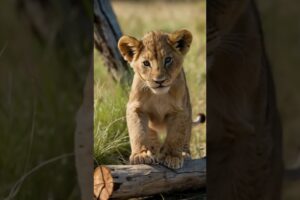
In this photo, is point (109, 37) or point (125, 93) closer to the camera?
point (125, 93)

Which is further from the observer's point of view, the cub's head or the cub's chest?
the cub's chest

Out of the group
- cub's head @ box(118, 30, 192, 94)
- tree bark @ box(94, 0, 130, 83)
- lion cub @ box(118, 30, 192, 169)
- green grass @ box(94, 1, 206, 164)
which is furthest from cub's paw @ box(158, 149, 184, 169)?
tree bark @ box(94, 0, 130, 83)

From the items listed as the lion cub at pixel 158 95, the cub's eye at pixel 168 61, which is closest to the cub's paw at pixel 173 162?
the lion cub at pixel 158 95

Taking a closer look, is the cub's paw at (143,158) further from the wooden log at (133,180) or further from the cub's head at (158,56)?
the cub's head at (158,56)

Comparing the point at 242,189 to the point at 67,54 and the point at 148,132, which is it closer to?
the point at 67,54

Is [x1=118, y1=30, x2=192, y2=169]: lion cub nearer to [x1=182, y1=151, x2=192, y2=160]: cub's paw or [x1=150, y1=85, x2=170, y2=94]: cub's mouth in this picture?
[x1=150, y1=85, x2=170, y2=94]: cub's mouth

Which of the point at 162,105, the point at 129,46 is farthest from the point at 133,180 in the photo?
the point at 129,46

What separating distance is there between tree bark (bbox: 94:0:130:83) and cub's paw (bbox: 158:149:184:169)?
1.42m

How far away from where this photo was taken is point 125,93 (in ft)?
15.6

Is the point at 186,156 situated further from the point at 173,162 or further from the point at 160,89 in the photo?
the point at 160,89

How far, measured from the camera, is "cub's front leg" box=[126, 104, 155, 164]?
347 cm

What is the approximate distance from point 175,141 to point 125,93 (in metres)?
1.28

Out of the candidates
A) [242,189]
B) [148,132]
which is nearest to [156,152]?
[148,132]

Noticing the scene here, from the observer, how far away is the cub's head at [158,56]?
3.39 meters
